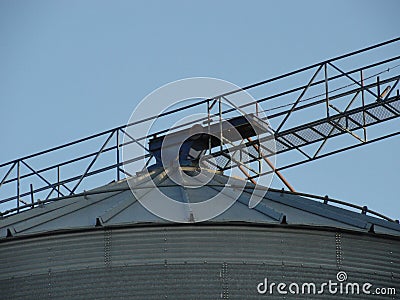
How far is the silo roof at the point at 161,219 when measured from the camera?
2347cm

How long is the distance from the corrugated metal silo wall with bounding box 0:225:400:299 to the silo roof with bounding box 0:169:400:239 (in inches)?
10.1

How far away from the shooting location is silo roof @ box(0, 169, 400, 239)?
77.0 feet

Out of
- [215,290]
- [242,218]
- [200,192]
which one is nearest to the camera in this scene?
[215,290]

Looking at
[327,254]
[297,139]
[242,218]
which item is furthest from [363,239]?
[297,139]

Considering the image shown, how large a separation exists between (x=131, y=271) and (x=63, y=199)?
483cm

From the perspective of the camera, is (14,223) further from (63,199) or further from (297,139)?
(297,139)

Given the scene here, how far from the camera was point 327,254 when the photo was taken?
2281cm

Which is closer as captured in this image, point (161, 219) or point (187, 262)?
point (187, 262)

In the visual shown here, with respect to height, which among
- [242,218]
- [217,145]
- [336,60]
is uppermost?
[336,60]

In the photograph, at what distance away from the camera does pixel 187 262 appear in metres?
22.2

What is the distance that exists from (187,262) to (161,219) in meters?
1.38

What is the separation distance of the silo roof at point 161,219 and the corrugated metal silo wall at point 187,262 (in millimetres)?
257

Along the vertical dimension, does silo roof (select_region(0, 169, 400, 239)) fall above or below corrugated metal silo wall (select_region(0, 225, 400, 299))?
above

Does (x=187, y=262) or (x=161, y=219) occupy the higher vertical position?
(x=161, y=219)
